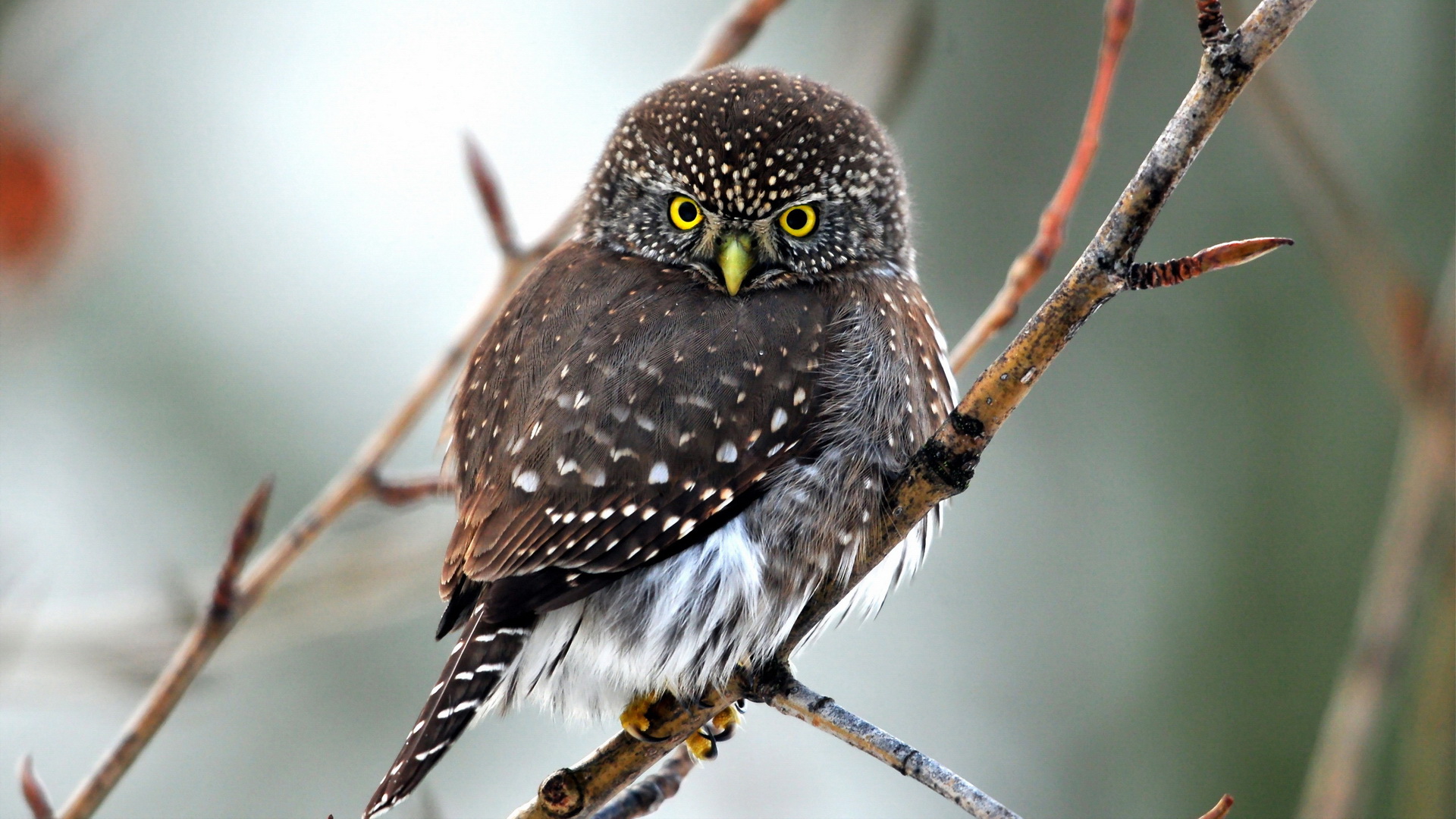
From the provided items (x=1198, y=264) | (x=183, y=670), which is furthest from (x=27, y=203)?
(x=1198, y=264)

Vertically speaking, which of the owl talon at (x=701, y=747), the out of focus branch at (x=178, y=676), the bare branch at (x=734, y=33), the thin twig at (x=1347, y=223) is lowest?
the out of focus branch at (x=178, y=676)

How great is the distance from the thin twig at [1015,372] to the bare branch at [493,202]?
1088 mm

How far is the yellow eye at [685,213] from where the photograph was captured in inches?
136

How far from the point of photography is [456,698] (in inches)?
103

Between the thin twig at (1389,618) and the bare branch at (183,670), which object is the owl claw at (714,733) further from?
the thin twig at (1389,618)

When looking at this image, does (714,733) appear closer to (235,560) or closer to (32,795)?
(235,560)

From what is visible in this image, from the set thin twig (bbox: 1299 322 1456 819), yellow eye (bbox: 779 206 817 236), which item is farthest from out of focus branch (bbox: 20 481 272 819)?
thin twig (bbox: 1299 322 1456 819)

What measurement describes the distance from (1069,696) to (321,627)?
6.26 metres

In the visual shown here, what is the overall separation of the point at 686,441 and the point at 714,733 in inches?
35.5

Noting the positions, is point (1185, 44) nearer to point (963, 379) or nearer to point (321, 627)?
point (963, 379)

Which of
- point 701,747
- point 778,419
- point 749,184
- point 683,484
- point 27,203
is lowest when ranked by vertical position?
point 701,747

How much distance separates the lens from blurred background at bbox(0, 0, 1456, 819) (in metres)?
7.54

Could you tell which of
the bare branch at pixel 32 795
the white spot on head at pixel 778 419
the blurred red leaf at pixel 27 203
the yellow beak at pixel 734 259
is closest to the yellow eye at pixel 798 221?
the yellow beak at pixel 734 259

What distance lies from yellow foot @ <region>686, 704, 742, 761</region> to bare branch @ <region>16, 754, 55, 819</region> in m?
1.37
